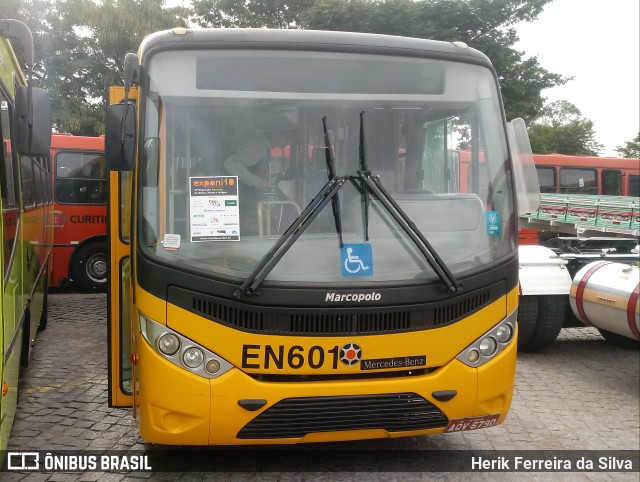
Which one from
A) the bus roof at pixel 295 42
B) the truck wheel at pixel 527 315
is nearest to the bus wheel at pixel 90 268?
the truck wheel at pixel 527 315

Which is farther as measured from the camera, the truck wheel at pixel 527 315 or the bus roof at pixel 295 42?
the truck wheel at pixel 527 315

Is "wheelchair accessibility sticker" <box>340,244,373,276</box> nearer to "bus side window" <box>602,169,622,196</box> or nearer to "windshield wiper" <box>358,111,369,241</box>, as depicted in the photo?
"windshield wiper" <box>358,111,369,241</box>

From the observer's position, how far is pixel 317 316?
4254mm

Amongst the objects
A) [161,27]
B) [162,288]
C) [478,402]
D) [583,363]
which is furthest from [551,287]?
[161,27]

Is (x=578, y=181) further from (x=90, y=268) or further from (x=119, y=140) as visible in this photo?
(x=119, y=140)

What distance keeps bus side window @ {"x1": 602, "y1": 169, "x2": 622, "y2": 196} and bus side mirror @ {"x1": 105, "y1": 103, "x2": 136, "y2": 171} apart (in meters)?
21.0

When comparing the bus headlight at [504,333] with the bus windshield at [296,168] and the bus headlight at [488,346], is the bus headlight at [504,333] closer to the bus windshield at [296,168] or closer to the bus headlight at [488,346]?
the bus headlight at [488,346]

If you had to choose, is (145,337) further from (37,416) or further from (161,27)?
(161,27)

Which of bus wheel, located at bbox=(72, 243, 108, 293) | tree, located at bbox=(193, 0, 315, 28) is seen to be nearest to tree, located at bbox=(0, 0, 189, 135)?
tree, located at bbox=(193, 0, 315, 28)

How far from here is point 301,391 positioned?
4.24 meters

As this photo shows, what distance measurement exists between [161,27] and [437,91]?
2306 centimetres

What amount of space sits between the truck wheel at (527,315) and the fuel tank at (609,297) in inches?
15.9

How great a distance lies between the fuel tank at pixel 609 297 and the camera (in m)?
7.23

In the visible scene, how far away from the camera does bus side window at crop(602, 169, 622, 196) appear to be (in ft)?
75.7
